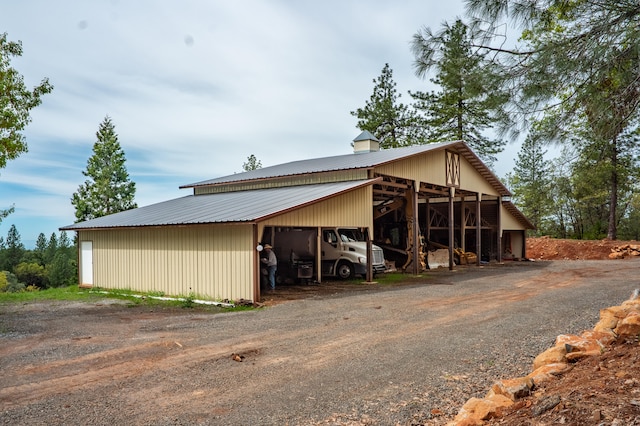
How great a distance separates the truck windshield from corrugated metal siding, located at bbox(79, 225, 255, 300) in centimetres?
631

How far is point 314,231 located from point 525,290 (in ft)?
25.3

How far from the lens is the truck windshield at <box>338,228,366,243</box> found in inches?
746

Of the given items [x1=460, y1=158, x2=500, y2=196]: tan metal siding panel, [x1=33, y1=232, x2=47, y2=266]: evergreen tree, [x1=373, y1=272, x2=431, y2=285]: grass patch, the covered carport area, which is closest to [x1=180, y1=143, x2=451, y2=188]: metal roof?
the covered carport area

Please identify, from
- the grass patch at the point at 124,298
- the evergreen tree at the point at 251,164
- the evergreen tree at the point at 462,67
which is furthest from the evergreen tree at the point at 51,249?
the evergreen tree at the point at 462,67

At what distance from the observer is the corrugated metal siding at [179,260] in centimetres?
1323

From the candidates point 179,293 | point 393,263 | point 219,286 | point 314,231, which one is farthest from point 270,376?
point 393,263

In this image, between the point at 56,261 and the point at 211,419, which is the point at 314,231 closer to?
the point at 211,419

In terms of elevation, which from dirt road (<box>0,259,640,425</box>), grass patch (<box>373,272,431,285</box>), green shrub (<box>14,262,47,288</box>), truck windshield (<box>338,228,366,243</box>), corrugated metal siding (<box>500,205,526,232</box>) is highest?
corrugated metal siding (<box>500,205,526,232</box>)

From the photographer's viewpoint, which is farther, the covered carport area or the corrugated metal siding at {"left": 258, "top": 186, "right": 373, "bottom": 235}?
the covered carport area

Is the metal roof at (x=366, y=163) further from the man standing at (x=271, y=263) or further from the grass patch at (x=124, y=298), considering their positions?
the grass patch at (x=124, y=298)

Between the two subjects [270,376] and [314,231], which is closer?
[270,376]

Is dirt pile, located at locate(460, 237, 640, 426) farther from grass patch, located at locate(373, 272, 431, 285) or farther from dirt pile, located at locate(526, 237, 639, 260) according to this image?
dirt pile, located at locate(526, 237, 639, 260)

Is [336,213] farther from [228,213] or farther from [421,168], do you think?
[421,168]

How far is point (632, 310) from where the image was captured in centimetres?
718
